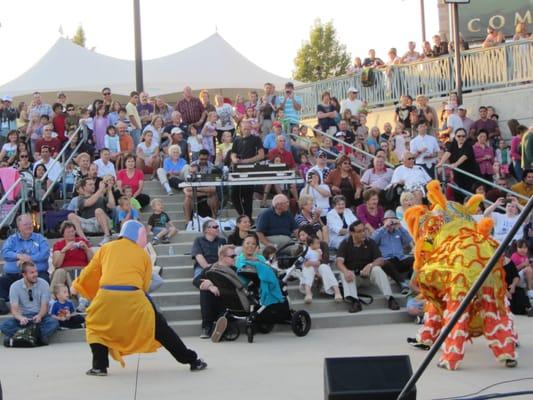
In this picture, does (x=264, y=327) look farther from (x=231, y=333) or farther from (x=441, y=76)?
(x=441, y=76)

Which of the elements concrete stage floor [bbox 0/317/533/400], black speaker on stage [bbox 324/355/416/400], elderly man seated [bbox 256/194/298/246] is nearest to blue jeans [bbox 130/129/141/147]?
elderly man seated [bbox 256/194/298/246]

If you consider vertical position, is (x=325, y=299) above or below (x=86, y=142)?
below

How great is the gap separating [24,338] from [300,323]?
3.14 meters

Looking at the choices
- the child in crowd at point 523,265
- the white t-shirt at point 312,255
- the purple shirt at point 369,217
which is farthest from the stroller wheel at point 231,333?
the child in crowd at point 523,265

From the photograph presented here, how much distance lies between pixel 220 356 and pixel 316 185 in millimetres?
5278

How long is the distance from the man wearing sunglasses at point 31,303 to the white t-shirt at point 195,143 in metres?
6.11

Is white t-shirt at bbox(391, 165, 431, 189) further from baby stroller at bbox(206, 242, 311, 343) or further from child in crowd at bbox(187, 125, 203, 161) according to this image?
baby stroller at bbox(206, 242, 311, 343)

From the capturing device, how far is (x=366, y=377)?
6.49 meters

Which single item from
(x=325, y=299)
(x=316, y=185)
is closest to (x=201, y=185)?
(x=316, y=185)

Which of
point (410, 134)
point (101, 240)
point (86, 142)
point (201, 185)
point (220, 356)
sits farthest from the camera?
point (410, 134)

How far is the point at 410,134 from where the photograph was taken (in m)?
19.1

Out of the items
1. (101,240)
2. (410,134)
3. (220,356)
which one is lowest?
(220,356)

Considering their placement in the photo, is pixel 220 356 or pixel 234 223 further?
pixel 234 223

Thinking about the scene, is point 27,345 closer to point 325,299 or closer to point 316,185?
point 325,299
